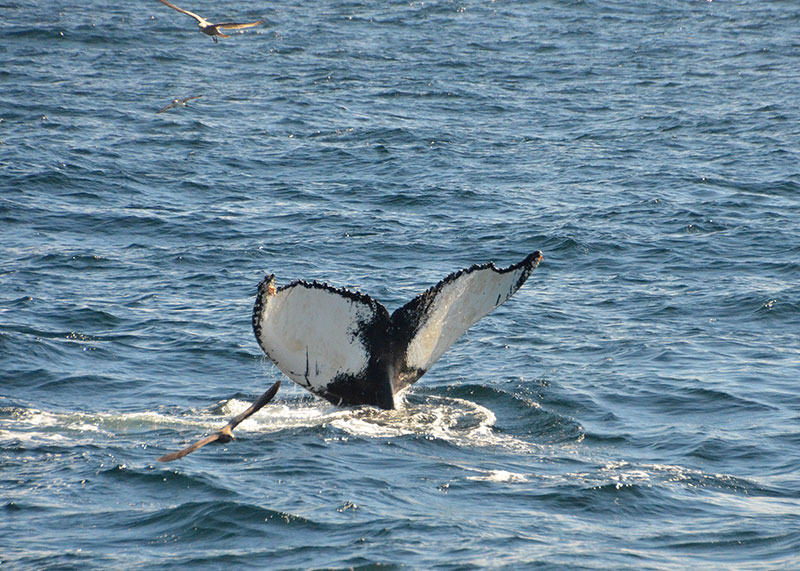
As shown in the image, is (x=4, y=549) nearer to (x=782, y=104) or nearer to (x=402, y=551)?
(x=402, y=551)

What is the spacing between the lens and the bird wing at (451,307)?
8.21 m

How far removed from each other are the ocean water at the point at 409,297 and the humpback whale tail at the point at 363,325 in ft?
2.34

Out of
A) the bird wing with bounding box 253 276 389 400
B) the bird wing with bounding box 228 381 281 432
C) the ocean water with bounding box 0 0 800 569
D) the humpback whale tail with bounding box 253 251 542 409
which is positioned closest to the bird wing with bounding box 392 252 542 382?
the humpback whale tail with bounding box 253 251 542 409

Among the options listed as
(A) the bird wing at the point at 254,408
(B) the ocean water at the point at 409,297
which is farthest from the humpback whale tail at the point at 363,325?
(A) the bird wing at the point at 254,408

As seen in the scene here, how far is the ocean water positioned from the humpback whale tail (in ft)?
2.34

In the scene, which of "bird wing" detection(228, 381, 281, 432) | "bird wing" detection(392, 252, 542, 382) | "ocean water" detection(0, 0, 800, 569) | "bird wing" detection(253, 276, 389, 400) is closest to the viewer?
"bird wing" detection(228, 381, 281, 432)

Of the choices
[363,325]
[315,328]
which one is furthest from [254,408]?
[363,325]

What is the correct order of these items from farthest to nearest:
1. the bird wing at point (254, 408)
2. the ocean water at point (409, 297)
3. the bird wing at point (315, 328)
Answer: the bird wing at point (315, 328)
the ocean water at point (409, 297)
the bird wing at point (254, 408)

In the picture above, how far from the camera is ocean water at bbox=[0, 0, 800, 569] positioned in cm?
757

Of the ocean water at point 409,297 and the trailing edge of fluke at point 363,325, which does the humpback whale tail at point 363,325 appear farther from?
the ocean water at point 409,297

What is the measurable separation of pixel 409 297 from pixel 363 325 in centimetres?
520

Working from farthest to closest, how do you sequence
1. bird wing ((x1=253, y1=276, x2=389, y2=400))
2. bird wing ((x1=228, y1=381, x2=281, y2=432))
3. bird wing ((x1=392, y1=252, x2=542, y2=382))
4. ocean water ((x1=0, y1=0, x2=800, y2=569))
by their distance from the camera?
bird wing ((x1=392, y1=252, x2=542, y2=382))
bird wing ((x1=253, y1=276, x2=389, y2=400))
ocean water ((x1=0, y1=0, x2=800, y2=569))
bird wing ((x1=228, y1=381, x2=281, y2=432))

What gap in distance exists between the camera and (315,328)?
8289mm

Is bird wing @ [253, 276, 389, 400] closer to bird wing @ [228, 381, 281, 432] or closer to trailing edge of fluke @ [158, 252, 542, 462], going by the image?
trailing edge of fluke @ [158, 252, 542, 462]
